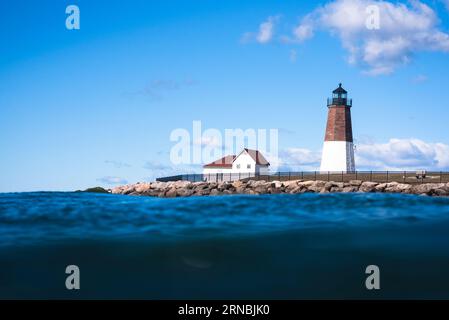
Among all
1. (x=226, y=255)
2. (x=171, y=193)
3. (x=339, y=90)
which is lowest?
(x=171, y=193)

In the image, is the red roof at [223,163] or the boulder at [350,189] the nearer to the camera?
the boulder at [350,189]

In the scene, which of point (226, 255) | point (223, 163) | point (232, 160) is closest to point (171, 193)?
point (223, 163)

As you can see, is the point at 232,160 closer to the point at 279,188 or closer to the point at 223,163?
the point at 223,163

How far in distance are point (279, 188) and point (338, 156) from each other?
56.7ft

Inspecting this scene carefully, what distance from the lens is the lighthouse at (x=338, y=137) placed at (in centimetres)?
5669

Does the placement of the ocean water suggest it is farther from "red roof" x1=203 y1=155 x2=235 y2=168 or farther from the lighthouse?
"red roof" x1=203 y1=155 x2=235 y2=168

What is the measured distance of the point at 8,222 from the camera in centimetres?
1392

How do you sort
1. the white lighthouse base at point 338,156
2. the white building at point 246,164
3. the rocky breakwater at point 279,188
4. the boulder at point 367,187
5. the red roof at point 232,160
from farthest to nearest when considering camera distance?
the red roof at point 232,160
the white building at point 246,164
the white lighthouse base at point 338,156
the boulder at point 367,187
the rocky breakwater at point 279,188

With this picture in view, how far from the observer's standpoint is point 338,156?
5675cm

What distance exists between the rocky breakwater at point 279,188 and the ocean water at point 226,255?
75.4 feet

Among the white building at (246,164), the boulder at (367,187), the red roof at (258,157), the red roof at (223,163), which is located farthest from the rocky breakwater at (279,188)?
the red roof at (223,163)

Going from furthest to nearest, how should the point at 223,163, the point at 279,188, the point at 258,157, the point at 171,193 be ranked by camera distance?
the point at 223,163
the point at 258,157
the point at 171,193
the point at 279,188

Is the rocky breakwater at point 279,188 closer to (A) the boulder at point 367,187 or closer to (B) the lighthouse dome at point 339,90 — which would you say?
(A) the boulder at point 367,187
